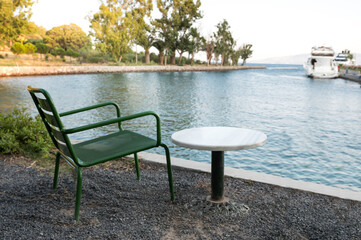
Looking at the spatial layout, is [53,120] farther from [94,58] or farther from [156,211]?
[94,58]

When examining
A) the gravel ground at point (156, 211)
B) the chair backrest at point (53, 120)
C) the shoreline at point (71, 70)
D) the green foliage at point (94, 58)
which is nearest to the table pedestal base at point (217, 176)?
the gravel ground at point (156, 211)

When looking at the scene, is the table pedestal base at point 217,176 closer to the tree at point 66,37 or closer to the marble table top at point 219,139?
the marble table top at point 219,139

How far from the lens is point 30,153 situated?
4.45 meters

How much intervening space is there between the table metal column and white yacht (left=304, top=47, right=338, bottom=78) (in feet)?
137

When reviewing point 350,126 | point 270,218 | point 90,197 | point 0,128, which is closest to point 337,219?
point 270,218

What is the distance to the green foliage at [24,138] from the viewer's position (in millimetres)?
4359

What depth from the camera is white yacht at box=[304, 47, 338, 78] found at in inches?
1608

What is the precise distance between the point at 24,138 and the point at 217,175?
2935 millimetres

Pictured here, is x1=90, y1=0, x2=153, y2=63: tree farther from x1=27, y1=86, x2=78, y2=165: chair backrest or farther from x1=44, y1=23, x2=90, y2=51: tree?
x1=27, y1=86, x2=78, y2=165: chair backrest

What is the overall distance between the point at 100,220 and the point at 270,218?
1.44 m

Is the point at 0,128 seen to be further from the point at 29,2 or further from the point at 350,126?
the point at 29,2

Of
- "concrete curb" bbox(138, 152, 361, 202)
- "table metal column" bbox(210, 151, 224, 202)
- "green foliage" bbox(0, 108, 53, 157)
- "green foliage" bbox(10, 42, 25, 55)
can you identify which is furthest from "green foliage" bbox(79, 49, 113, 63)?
"table metal column" bbox(210, 151, 224, 202)

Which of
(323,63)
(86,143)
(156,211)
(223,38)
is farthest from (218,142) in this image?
(223,38)

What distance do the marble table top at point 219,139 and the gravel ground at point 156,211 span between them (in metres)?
0.62
